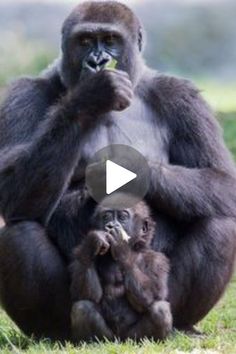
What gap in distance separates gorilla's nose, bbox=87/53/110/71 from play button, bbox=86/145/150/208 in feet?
1.73

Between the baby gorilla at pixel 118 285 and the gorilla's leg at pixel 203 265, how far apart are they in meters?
0.28

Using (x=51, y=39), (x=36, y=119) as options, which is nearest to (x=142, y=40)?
(x=36, y=119)

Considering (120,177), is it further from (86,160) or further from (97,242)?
(97,242)

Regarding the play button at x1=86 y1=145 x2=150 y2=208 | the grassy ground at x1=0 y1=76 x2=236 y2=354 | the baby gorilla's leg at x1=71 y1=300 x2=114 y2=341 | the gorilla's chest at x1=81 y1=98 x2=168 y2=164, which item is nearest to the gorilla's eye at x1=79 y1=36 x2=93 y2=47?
the gorilla's chest at x1=81 y1=98 x2=168 y2=164

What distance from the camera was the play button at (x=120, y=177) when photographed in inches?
263

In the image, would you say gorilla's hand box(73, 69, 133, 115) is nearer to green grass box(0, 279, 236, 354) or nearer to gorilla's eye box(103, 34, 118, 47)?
gorilla's eye box(103, 34, 118, 47)

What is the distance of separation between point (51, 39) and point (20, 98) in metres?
10.2

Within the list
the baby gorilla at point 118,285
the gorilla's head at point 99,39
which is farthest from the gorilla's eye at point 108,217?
the gorilla's head at point 99,39

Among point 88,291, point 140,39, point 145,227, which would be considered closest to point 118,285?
point 88,291

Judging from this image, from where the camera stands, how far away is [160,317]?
6.46 metres

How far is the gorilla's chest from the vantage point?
22.8 ft

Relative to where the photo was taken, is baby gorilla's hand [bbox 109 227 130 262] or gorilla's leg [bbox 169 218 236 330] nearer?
baby gorilla's hand [bbox 109 227 130 262]

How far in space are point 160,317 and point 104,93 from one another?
4.01 feet

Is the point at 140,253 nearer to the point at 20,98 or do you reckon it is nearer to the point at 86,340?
the point at 86,340
